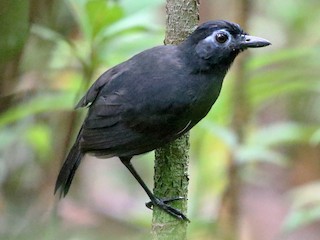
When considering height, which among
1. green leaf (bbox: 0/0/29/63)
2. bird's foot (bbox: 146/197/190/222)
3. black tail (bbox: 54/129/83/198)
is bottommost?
green leaf (bbox: 0/0/29/63)

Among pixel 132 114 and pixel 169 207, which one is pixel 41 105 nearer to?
pixel 132 114

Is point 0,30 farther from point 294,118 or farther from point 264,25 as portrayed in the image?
point 264,25

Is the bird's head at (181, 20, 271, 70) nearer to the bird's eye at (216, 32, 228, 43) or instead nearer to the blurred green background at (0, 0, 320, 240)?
the bird's eye at (216, 32, 228, 43)

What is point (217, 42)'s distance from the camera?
7.09ft

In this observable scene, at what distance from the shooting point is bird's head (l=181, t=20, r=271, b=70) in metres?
2.14

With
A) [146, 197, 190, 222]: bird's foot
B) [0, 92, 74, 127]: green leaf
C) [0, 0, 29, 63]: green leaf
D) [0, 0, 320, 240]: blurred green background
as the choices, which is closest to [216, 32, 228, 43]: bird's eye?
[0, 0, 320, 240]: blurred green background

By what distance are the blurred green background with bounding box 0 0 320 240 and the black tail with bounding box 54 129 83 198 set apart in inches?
4.2

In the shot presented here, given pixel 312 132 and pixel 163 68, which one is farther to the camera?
pixel 312 132

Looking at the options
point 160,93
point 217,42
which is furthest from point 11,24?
point 217,42

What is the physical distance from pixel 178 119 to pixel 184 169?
7.3 inches

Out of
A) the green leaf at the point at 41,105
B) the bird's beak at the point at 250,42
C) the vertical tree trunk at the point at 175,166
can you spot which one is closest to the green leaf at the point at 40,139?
the green leaf at the point at 41,105

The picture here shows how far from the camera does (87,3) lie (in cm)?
235

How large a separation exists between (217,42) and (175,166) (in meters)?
0.45

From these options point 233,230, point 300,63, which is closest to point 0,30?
point 233,230
